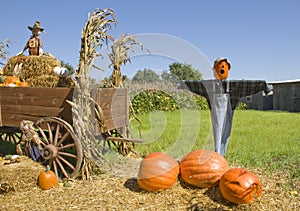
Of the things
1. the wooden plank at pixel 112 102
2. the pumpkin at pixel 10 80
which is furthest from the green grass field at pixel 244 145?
the pumpkin at pixel 10 80

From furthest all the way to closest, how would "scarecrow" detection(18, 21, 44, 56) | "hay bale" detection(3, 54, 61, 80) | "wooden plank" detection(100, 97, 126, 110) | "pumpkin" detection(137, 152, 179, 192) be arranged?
"scarecrow" detection(18, 21, 44, 56)
"hay bale" detection(3, 54, 61, 80)
"wooden plank" detection(100, 97, 126, 110)
"pumpkin" detection(137, 152, 179, 192)

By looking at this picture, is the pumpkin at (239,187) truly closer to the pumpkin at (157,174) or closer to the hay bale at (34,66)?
the pumpkin at (157,174)

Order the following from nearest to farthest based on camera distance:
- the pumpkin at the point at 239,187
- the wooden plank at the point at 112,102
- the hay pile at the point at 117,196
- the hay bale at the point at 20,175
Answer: the pumpkin at the point at 239,187 < the hay pile at the point at 117,196 < the hay bale at the point at 20,175 < the wooden plank at the point at 112,102

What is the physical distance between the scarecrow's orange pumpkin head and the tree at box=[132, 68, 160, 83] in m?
0.95

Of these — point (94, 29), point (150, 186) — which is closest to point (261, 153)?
point (150, 186)

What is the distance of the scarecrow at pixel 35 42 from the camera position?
534 centimetres

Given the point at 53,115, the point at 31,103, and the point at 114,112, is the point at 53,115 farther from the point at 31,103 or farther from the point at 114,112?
the point at 114,112

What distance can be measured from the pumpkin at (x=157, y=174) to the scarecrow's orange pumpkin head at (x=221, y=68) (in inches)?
55.2

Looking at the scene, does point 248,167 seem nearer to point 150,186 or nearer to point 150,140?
point 150,186

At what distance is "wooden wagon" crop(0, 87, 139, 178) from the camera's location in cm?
382

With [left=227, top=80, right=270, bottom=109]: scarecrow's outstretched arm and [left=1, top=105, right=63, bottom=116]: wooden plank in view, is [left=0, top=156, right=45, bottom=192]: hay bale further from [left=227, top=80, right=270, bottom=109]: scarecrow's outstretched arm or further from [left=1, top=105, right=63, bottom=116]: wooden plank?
[left=227, top=80, right=270, bottom=109]: scarecrow's outstretched arm

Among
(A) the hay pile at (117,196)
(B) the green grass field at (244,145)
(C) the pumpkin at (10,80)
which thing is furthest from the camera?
(B) the green grass field at (244,145)

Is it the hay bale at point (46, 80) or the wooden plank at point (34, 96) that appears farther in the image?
the hay bale at point (46, 80)

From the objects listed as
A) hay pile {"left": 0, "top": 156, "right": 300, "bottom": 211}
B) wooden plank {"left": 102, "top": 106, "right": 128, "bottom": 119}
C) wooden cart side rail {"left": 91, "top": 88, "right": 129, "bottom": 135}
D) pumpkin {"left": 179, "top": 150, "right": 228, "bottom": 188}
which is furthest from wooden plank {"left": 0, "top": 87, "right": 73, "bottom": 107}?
pumpkin {"left": 179, "top": 150, "right": 228, "bottom": 188}
